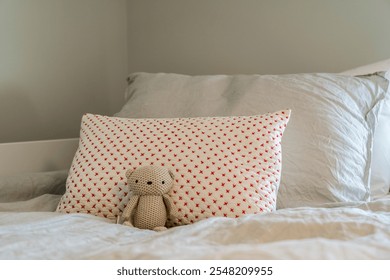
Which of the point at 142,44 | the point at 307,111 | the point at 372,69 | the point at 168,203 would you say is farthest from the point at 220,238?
the point at 142,44

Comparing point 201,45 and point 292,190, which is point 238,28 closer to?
point 201,45

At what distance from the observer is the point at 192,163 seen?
1147 mm

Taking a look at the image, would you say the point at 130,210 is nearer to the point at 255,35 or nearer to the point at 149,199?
the point at 149,199

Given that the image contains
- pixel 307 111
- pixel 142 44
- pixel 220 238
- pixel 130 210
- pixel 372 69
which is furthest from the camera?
pixel 142 44

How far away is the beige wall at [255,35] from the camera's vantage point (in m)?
1.78

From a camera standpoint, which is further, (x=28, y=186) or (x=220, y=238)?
(x=28, y=186)

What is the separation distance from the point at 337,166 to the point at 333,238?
0.49m

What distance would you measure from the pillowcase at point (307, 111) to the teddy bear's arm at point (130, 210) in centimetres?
37

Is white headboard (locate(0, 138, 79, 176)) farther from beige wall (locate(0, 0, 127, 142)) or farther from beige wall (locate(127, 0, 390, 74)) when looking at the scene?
beige wall (locate(127, 0, 390, 74))

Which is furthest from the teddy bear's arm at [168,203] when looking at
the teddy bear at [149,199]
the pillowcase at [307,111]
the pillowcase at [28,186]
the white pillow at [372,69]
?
the white pillow at [372,69]

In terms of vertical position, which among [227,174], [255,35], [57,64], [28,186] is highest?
[255,35]

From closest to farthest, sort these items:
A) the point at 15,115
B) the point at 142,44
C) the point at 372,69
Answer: the point at 372,69 < the point at 15,115 < the point at 142,44

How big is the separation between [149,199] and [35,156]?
0.66m
